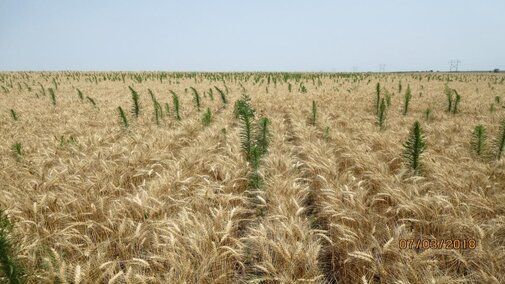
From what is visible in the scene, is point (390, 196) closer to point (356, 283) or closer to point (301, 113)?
point (356, 283)

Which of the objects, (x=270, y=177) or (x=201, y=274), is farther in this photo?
(x=270, y=177)

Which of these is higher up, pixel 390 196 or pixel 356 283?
pixel 390 196

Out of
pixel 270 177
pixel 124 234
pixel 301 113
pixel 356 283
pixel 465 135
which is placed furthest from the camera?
pixel 301 113

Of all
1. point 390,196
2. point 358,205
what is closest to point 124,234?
point 358,205

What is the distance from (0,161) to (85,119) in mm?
4085

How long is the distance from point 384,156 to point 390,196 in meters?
2.00

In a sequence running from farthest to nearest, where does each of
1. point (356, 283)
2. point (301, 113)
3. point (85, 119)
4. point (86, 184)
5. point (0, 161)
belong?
point (301, 113) < point (85, 119) < point (0, 161) < point (86, 184) < point (356, 283)

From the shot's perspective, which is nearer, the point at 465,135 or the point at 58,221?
the point at 58,221

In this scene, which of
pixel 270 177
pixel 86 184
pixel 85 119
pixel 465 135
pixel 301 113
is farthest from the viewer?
pixel 301 113

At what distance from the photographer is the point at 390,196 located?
128 inches

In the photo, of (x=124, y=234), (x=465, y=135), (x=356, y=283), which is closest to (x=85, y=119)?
(x=124, y=234)

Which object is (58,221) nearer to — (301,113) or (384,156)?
(384,156)

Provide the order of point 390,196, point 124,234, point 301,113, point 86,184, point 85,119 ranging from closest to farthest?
point 124,234, point 390,196, point 86,184, point 85,119, point 301,113

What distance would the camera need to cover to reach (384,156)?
507 centimetres
